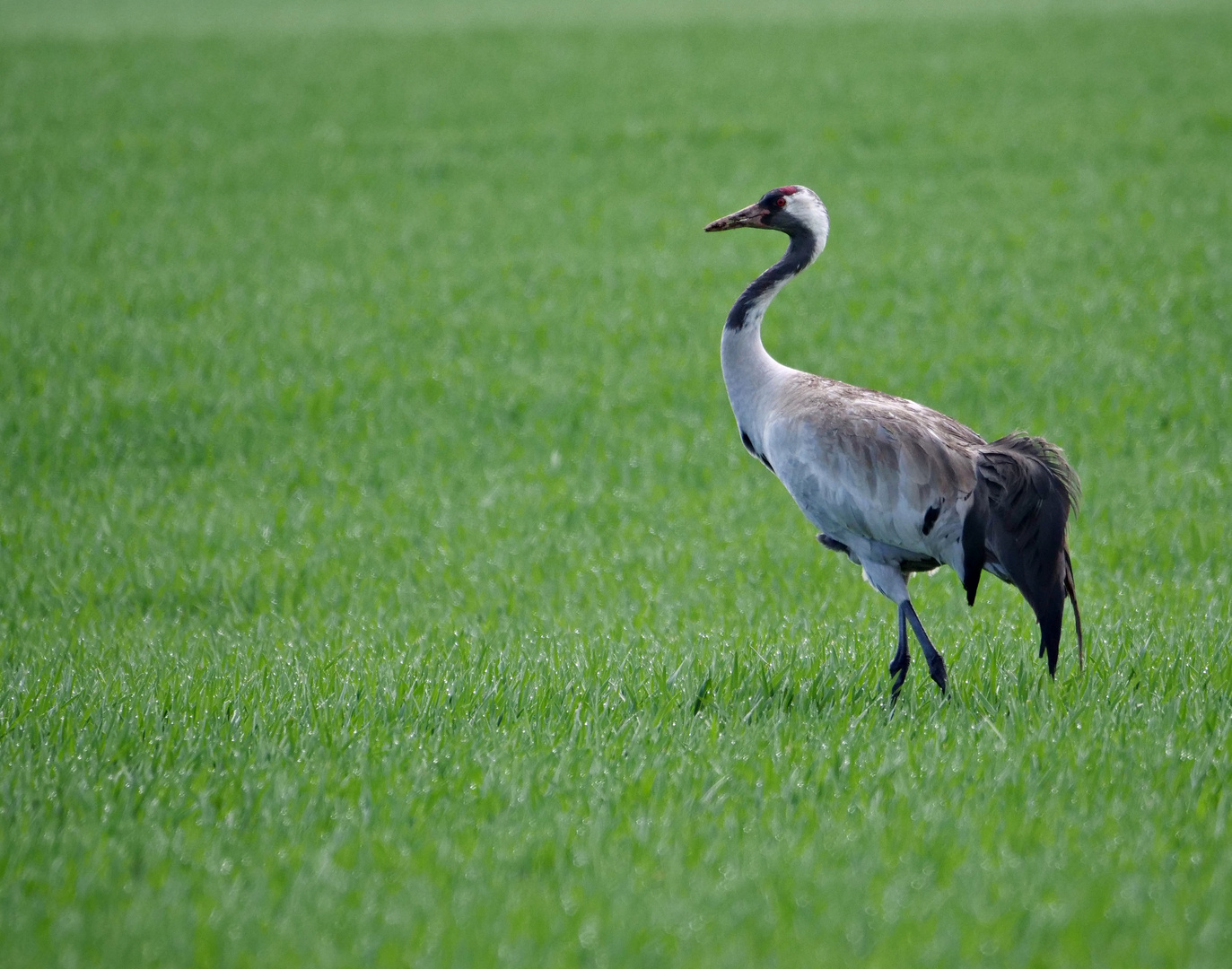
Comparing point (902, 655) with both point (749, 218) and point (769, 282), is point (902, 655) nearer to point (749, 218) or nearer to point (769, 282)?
point (769, 282)

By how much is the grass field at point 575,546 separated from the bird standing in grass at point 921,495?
44 cm

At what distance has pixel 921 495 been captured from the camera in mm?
4832

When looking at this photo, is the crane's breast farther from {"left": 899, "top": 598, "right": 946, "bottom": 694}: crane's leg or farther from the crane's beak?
the crane's beak

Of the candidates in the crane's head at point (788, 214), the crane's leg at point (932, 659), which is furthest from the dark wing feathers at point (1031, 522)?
the crane's head at point (788, 214)

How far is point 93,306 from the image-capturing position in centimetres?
1209

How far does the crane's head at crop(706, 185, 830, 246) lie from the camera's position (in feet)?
18.5

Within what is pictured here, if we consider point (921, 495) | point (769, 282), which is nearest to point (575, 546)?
point (769, 282)

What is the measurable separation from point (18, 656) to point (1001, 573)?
490 centimetres

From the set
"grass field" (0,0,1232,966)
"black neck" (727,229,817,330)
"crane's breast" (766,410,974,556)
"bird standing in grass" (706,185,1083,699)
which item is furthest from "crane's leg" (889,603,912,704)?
"black neck" (727,229,817,330)

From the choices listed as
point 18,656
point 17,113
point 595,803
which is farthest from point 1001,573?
point 17,113

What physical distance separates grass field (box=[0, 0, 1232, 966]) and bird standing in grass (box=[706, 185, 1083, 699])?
44 centimetres

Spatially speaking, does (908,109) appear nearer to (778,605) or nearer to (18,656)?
(778,605)

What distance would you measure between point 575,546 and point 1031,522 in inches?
140

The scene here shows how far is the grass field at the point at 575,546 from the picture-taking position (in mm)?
3266
